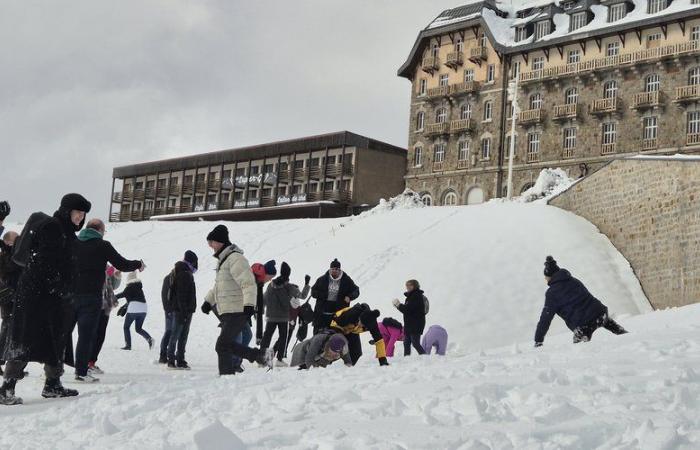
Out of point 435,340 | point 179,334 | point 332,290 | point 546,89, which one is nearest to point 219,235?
point 179,334

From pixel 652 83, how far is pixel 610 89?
221cm

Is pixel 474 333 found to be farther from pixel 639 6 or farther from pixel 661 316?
pixel 639 6

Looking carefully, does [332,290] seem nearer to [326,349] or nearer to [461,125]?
[326,349]

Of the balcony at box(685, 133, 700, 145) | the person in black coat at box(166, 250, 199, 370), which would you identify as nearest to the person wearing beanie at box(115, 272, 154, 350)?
the person in black coat at box(166, 250, 199, 370)

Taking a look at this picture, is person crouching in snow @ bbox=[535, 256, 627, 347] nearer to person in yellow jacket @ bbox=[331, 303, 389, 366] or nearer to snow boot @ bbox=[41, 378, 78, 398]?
person in yellow jacket @ bbox=[331, 303, 389, 366]

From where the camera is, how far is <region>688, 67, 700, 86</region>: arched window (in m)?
36.1

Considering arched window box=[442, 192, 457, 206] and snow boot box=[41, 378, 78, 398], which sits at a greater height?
arched window box=[442, 192, 457, 206]

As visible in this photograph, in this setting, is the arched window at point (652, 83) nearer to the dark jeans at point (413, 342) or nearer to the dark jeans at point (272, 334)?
the dark jeans at point (413, 342)

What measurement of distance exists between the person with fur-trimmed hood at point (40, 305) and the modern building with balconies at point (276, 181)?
128 ft

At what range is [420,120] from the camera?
154 feet

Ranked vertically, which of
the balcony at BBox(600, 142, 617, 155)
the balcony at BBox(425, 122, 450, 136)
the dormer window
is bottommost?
the balcony at BBox(600, 142, 617, 155)

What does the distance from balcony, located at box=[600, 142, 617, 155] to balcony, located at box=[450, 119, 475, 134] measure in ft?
26.6

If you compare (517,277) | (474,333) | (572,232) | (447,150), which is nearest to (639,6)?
(447,150)

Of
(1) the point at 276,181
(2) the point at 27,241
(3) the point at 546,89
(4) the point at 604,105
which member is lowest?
(2) the point at 27,241
